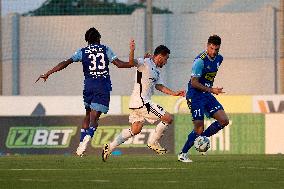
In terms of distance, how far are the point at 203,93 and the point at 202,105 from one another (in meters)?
0.19

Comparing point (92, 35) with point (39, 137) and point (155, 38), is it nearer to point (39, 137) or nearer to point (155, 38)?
point (39, 137)

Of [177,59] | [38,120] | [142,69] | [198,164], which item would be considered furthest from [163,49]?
[177,59]

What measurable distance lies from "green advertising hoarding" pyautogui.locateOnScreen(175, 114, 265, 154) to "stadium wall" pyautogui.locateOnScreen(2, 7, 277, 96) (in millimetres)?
8520

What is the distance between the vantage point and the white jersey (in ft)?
63.5

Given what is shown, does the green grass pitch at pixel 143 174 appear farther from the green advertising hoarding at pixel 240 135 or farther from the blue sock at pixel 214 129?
the green advertising hoarding at pixel 240 135

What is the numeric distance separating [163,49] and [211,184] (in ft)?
21.3

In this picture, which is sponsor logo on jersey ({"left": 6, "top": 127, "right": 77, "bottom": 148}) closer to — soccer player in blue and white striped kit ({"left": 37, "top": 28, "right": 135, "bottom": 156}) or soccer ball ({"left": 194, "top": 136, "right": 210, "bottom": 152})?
soccer player in blue and white striped kit ({"left": 37, "top": 28, "right": 135, "bottom": 156})

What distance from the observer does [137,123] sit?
19.3 meters

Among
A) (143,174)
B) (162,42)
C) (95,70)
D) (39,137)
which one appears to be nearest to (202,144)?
(95,70)

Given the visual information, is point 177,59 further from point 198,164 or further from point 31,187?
point 31,187

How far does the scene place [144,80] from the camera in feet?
64.0

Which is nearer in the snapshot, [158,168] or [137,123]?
[158,168]

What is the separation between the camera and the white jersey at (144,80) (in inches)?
762

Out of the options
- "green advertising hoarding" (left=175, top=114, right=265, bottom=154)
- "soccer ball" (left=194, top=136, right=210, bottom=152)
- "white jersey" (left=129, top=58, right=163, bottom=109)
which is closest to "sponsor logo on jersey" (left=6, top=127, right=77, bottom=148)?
"green advertising hoarding" (left=175, top=114, right=265, bottom=154)
